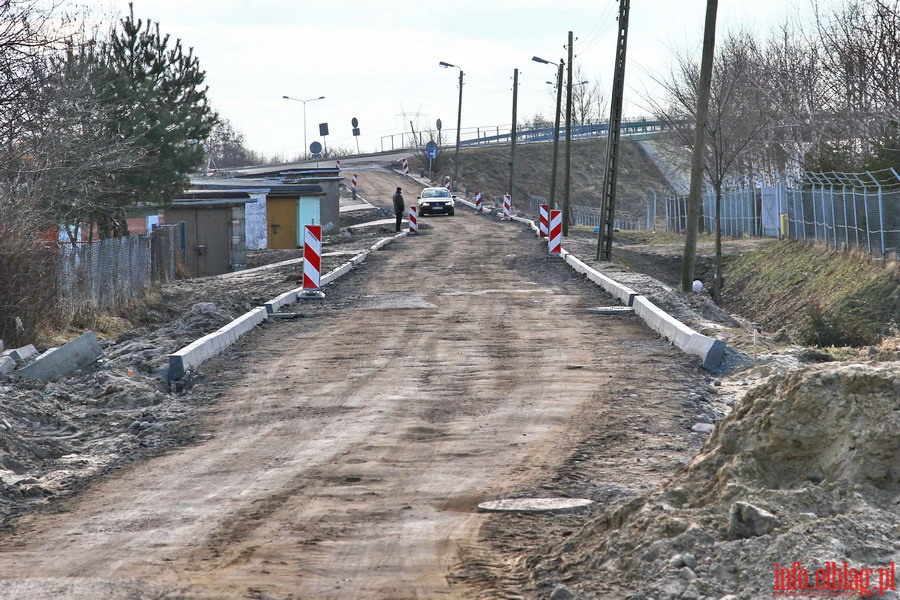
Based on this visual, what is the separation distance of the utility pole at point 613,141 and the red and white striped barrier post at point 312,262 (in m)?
9.53

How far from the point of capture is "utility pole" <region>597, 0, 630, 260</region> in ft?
91.0

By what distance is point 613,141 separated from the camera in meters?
28.9

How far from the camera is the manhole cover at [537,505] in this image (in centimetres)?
692

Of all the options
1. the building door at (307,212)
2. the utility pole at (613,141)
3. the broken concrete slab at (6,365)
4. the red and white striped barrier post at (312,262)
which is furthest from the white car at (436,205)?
the broken concrete slab at (6,365)

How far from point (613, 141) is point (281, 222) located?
787 inches

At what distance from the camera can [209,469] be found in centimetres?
827

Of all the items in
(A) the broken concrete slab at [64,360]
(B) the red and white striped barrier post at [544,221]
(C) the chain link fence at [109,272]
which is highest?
(B) the red and white striped barrier post at [544,221]

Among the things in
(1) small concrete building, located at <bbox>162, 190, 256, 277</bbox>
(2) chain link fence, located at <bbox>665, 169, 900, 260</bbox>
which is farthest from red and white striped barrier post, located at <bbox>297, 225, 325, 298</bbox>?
(1) small concrete building, located at <bbox>162, 190, 256, 277</bbox>

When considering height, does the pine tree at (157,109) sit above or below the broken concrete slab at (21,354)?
above

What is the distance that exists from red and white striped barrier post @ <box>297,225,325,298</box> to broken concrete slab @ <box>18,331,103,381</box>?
734 cm

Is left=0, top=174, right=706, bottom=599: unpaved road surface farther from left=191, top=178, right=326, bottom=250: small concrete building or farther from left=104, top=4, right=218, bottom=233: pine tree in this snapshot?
left=191, top=178, right=326, bottom=250: small concrete building

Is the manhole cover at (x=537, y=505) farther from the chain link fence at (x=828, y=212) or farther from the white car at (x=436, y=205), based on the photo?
the white car at (x=436, y=205)

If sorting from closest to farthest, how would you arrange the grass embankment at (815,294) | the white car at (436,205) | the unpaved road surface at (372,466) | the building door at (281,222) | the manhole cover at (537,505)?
the unpaved road surface at (372,466), the manhole cover at (537,505), the grass embankment at (815,294), the building door at (281,222), the white car at (436,205)

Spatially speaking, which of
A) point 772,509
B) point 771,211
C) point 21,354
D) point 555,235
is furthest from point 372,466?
point 771,211
